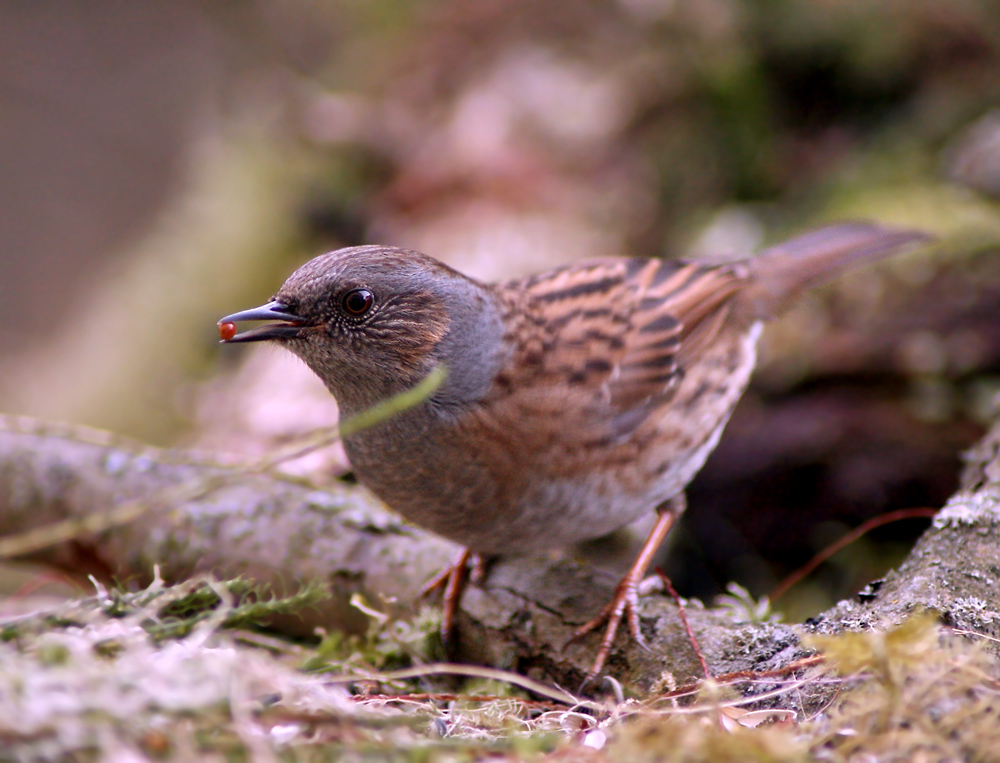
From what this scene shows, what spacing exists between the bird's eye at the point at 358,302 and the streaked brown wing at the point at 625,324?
64 centimetres

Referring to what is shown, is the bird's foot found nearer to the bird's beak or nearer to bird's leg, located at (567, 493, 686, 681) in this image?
bird's leg, located at (567, 493, 686, 681)

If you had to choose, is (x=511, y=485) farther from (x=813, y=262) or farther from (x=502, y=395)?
(x=813, y=262)

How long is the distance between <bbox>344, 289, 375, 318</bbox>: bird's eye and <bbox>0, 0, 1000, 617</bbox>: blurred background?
168cm

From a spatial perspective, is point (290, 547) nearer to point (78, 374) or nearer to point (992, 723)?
point (992, 723)

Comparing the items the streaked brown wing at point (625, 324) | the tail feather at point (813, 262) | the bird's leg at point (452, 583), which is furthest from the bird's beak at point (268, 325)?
the tail feather at point (813, 262)

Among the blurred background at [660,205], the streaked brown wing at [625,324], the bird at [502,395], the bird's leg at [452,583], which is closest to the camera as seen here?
the bird at [502,395]

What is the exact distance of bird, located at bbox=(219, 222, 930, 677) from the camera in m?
2.96

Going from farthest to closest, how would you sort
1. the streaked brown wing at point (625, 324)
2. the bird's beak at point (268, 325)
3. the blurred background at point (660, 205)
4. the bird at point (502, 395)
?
the blurred background at point (660, 205) < the streaked brown wing at point (625, 324) < the bird at point (502, 395) < the bird's beak at point (268, 325)

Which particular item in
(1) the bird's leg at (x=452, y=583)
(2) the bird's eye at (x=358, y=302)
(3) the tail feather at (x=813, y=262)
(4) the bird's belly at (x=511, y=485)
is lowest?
(1) the bird's leg at (x=452, y=583)

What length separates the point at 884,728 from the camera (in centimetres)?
173

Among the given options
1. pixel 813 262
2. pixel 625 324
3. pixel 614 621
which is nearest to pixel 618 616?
pixel 614 621

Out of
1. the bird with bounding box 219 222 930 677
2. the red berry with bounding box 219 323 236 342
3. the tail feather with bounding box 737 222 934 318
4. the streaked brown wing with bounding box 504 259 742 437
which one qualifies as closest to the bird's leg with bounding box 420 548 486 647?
the bird with bounding box 219 222 930 677

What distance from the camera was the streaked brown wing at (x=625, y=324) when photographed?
331 centimetres

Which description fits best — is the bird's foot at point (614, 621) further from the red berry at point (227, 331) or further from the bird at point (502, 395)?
the red berry at point (227, 331)
